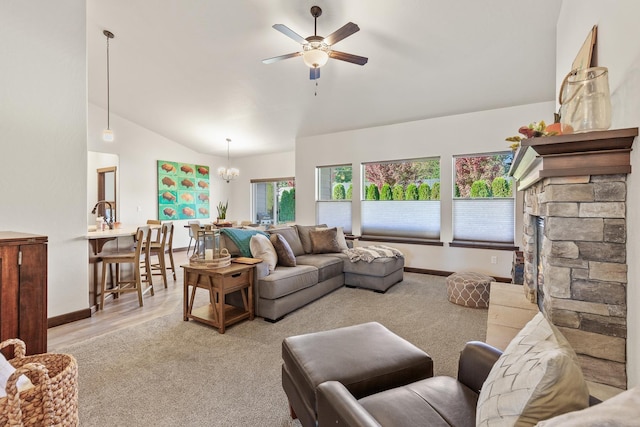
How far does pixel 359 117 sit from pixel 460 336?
3.98m

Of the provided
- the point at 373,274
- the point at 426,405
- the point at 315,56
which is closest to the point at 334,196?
the point at 373,274

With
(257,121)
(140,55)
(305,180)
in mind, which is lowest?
(305,180)

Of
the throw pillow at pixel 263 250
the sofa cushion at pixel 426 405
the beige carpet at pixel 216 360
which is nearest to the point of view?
the sofa cushion at pixel 426 405

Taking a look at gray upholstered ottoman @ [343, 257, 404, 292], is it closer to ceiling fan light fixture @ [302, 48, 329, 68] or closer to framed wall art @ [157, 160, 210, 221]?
ceiling fan light fixture @ [302, 48, 329, 68]

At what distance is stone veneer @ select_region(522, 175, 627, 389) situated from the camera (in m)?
1.44

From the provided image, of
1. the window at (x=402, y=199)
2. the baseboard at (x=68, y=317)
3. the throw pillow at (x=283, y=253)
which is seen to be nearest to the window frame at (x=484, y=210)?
the window at (x=402, y=199)

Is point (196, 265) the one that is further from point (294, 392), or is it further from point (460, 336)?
point (460, 336)

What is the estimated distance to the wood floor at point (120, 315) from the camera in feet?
9.41

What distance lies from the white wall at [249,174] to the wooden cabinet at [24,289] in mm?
6251

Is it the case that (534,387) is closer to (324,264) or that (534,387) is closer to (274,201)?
(324,264)

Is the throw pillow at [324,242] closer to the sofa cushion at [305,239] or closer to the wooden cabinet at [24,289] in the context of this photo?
the sofa cushion at [305,239]

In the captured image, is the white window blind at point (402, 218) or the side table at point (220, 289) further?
the white window blind at point (402, 218)

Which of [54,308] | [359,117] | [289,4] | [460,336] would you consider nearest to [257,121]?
[359,117]

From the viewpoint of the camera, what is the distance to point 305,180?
671cm
